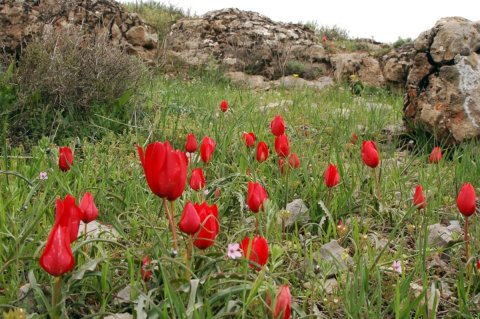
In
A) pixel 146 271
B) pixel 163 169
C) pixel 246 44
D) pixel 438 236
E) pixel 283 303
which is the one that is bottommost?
pixel 246 44

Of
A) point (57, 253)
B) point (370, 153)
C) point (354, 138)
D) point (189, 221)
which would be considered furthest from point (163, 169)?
point (354, 138)

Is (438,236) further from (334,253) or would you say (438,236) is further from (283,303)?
(283,303)

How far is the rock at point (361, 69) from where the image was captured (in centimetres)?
955

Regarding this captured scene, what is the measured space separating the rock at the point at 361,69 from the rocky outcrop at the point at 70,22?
3.47 m

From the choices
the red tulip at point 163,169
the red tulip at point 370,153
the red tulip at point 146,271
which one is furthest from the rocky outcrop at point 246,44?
the red tulip at point 163,169

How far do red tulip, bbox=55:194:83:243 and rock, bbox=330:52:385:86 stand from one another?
8500 mm

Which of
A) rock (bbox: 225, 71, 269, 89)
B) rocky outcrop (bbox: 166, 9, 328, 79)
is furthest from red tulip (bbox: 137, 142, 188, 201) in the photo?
rocky outcrop (bbox: 166, 9, 328, 79)

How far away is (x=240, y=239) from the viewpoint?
6.93 feet

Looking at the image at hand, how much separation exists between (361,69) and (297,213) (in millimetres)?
7696

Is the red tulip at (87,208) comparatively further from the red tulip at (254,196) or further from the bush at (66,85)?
the bush at (66,85)

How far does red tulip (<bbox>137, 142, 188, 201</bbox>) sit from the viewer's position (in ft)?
4.58

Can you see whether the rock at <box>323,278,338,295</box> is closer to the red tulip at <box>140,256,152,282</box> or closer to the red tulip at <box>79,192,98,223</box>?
the red tulip at <box>140,256,152,282</box>

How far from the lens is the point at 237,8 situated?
12.0 metres

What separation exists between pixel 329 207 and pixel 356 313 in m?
0.98
